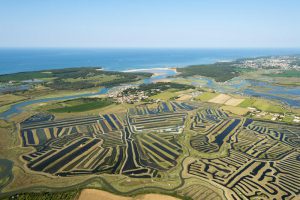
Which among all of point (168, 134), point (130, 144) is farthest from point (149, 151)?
point (168, 134)

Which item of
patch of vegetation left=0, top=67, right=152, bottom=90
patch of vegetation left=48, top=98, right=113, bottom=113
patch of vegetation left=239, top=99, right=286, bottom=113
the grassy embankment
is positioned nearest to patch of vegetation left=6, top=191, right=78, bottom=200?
patch of vegetation left=48, top=98, right=113, bottom=113

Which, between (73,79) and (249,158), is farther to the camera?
(73,79)

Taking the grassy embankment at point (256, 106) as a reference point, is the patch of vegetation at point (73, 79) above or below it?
above

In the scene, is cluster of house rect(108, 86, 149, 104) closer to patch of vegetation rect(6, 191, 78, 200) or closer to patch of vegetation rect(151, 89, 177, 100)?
patch of vegetation rect(151, 89, 177, 100)

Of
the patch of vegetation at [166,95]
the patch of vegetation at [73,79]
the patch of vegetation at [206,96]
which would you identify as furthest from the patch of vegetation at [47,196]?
the patch of vegetation at [73,79]

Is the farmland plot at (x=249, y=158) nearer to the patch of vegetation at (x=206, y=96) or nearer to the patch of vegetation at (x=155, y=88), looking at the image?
the patch of vegetation at (x=206, y=96)

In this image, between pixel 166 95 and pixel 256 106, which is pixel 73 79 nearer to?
pixel 166 95

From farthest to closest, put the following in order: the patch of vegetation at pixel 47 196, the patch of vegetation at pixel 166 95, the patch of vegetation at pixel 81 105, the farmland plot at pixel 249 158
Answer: the patch of vegetation at pixel 166 95 → the patch of vegetation at pixel 81 105 → the farmland plot at pixel 249 158 → the patch of vegetation at pixel 47 196

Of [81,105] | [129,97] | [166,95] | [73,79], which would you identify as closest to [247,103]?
[166,95]

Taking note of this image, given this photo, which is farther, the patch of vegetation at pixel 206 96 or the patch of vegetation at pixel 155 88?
the patch of vegetation at pixel 155 88
